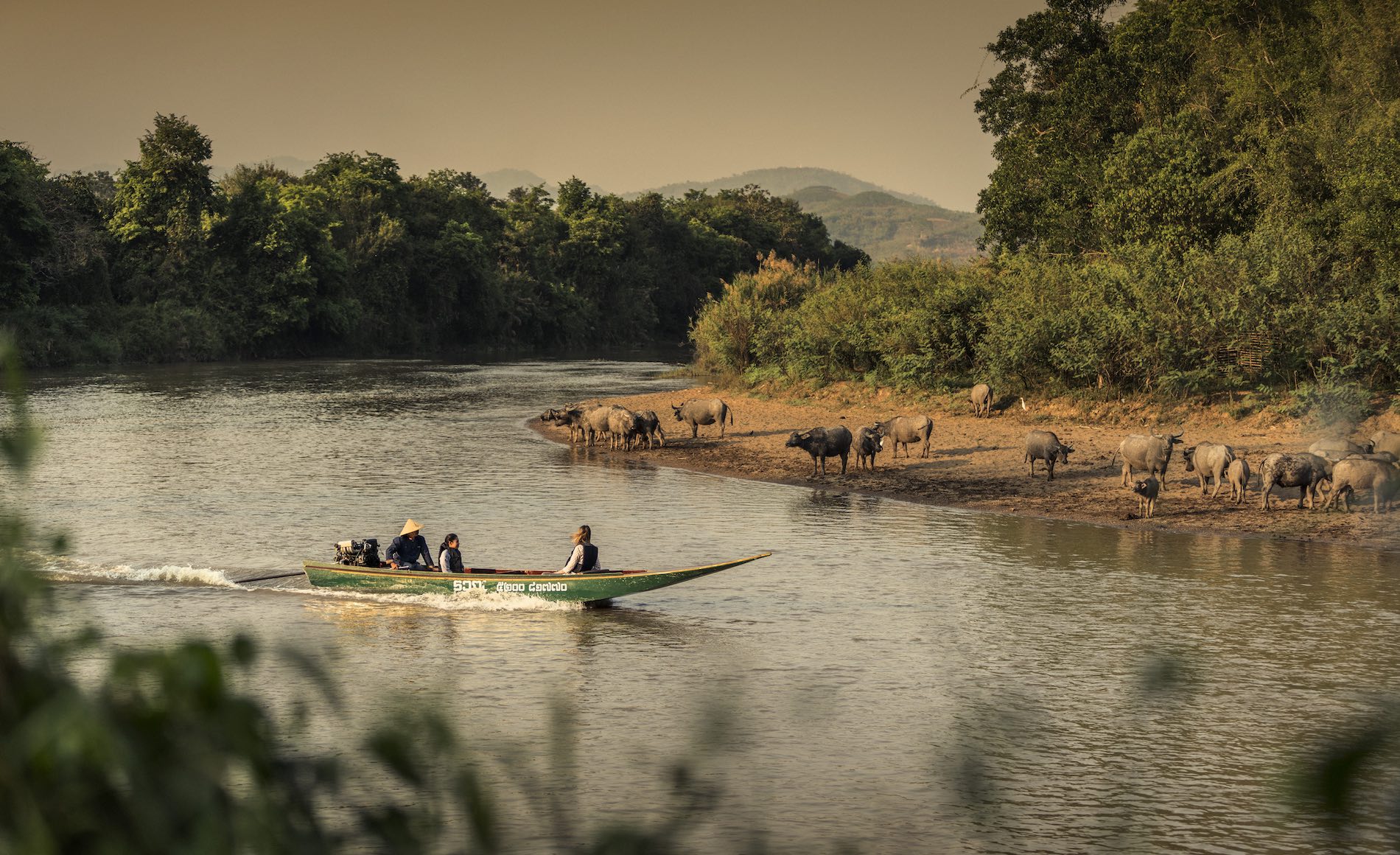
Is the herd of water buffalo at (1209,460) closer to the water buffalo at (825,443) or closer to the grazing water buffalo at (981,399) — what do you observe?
the water buffalo at (825,443)

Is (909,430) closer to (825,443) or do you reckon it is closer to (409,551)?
(825,443)

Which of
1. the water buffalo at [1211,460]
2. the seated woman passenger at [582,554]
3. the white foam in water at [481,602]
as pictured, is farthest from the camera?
the water buffalo at [1211,460]

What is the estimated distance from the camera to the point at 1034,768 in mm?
12203

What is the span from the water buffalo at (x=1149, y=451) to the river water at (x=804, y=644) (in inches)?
95.4

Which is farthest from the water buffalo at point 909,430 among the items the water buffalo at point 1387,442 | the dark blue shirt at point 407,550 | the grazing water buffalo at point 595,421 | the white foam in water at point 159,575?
the white foam in water at point 159,575

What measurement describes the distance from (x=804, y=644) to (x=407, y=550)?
644 cm

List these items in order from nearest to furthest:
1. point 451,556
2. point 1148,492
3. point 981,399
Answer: point 451,556, point 1148,492, point 981,399

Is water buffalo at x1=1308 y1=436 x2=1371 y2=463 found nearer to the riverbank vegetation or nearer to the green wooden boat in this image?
the riverbank vegetation

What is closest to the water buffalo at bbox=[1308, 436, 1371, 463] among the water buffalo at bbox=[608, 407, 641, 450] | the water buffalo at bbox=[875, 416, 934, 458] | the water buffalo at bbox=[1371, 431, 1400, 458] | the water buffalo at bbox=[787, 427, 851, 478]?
the water buffalo at bbox=[1371, 431, 1400, 458]

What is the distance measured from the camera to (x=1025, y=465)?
30.8m

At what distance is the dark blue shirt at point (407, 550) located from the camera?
64.1 ft

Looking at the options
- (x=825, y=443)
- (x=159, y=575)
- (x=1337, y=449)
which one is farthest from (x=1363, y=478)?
(x=159, y=575)

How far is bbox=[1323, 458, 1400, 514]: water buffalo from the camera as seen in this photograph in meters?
23.1

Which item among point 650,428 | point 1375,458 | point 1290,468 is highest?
point 1375,458
